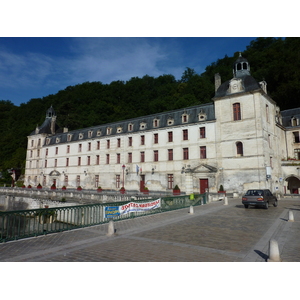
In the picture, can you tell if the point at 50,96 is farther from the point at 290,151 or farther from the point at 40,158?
the point at 290,151

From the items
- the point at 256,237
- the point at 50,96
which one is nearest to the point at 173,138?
the point at 256,237

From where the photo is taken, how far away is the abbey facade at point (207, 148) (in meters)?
29.1

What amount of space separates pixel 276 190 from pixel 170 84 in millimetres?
51829

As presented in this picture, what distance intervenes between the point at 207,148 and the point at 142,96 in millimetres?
44435

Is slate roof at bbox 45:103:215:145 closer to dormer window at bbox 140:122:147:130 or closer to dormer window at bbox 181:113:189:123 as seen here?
dormer window at bbox 140:122:147:130

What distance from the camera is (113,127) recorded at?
43.3m

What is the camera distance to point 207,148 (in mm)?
32094

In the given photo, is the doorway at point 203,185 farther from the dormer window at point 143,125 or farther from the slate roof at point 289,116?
the slate roof at point 289,116

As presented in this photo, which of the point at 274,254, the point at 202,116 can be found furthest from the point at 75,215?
the point at 202,116

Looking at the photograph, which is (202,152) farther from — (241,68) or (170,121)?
(241,68)

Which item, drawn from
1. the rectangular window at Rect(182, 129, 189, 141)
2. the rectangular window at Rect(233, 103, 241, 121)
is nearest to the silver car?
the rectangular window at Rect(233, 103, 241, 121)

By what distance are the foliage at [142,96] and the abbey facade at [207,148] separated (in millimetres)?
14596

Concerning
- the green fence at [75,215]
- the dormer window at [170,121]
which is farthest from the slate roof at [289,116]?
the green fence at [75,215]

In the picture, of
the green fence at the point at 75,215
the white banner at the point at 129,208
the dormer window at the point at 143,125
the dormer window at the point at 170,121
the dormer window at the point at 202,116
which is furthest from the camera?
the dormer window at the point at 143,125
